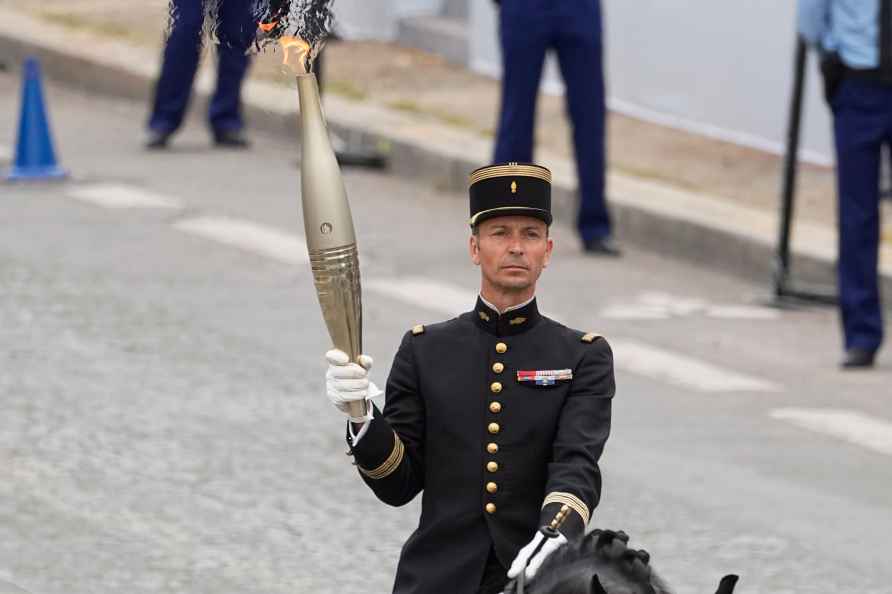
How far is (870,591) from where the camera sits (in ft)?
21.0


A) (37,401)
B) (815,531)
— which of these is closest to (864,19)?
(815,531)

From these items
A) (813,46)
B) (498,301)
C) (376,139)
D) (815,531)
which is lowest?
(376,139)

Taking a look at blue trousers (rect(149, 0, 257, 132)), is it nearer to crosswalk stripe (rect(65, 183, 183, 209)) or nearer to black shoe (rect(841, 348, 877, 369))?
crosswalk stripe (rect(65, 183, 183, 209))

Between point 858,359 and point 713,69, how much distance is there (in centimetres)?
507

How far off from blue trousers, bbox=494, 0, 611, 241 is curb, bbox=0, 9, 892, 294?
0.49 m

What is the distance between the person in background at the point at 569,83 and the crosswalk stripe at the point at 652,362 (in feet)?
4.00

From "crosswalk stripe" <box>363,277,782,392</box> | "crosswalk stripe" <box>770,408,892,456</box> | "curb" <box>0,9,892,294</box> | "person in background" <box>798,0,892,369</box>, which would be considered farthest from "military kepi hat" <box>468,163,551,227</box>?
"curb" <box>0,9,892,294</box>

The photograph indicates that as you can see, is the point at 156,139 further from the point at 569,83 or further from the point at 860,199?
the point at 860,199

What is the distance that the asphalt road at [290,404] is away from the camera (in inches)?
265

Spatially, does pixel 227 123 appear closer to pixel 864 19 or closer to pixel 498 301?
pixel 864 19

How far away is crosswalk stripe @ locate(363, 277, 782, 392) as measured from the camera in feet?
29.0

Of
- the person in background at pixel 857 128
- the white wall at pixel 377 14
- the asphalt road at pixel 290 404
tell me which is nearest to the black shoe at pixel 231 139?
the asphalt road at pixel 290 404

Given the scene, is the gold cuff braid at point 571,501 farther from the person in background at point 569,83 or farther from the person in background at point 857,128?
the person in background at point 569,83

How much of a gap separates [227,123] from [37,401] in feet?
19.3
